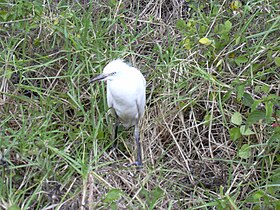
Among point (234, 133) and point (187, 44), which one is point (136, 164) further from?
point (187, 44)

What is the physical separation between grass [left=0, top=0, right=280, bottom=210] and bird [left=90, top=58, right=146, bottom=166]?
0.07 meters

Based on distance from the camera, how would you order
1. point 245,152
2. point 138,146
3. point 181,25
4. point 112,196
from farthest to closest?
point 181,25
point 138,146
point 245,152
point 112,196

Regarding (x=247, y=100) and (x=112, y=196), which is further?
(x=247, y=100)

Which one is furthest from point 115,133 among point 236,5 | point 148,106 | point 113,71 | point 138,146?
point 236,5

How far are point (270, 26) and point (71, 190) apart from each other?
51.7 inches

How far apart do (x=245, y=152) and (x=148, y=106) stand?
620 millimetres

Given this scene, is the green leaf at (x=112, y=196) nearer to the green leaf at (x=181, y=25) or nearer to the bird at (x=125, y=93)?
the bird at (x=125, y=93)

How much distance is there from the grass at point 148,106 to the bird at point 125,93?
0.07 metres

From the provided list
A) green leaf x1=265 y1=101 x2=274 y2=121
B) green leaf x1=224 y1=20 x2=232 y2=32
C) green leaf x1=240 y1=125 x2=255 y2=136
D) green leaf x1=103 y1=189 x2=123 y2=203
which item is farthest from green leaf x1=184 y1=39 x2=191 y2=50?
green leaf x1=103 y1=189 x2=123 y2=203

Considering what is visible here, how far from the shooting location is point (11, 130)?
2254 mm

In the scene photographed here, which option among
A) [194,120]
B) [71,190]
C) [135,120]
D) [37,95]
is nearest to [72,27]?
[37,95]

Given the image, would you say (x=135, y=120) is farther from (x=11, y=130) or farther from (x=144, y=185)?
(x=11, y=130)

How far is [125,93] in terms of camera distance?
2.30 m

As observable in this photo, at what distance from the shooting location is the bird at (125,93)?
2.24 metres
